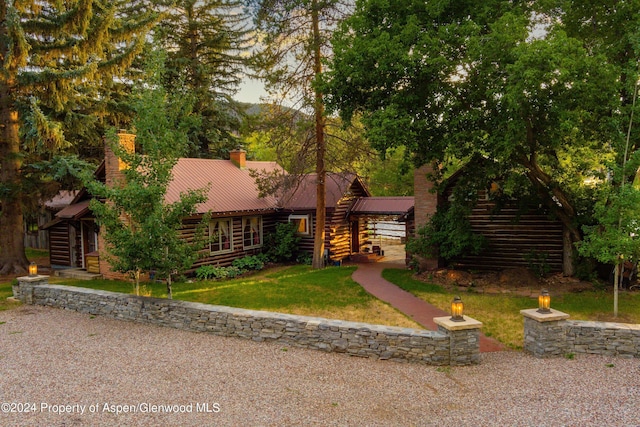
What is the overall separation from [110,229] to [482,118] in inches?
409

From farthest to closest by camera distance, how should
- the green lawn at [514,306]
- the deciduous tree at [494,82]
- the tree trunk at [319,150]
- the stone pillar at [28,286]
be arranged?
the tree trunk at [319,150]
the stone pillar at [28,286]
the deciduous tree at [494,82]
the green lawn at [514,306]

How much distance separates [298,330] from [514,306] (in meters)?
6.37

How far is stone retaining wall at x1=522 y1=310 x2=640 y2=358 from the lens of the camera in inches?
315

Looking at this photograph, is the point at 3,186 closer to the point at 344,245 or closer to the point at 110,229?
the point at 110,229

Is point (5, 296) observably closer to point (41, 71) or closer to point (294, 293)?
point (41, 71)

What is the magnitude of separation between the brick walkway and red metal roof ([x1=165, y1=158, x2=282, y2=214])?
5826 millimetres

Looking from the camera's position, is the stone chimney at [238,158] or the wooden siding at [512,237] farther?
the stone chimney at [238,158]

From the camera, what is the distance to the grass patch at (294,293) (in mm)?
11289

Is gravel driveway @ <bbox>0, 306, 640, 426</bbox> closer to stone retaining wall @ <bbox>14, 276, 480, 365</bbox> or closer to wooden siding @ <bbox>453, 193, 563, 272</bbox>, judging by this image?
stone retaining wall @ <bbox>14, 276, 480, 365</bbox>

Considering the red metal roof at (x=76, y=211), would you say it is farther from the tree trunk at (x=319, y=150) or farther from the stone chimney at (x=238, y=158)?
the tree trunk at (x=319, y=150)

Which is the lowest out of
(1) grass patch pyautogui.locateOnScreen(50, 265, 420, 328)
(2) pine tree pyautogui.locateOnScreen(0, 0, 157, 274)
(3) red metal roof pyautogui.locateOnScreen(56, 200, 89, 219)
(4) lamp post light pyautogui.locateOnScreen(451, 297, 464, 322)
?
(1) grass patch pyautogui.locateOnScreen(50, 265, 420, 328)

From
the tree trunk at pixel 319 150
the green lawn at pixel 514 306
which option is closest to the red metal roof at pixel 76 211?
the tree trunk at pixel 319 150

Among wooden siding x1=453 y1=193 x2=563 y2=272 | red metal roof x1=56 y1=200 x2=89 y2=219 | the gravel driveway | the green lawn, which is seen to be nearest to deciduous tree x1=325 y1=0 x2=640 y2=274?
wooden siding x1=453 y1=193 x2=563 y2=272

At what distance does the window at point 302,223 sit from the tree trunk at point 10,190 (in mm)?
11409
